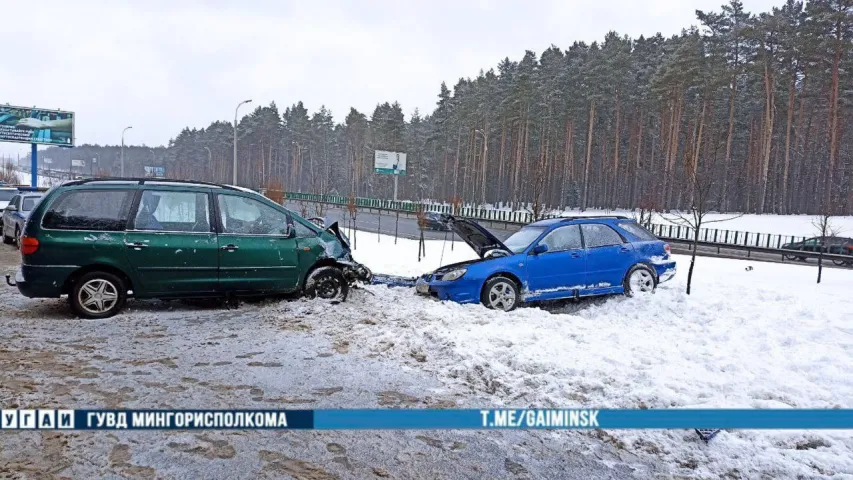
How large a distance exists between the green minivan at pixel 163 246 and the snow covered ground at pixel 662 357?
75 centimetres

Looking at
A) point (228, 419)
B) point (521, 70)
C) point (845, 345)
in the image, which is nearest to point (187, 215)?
point (228, 419)

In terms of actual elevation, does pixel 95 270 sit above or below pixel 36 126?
below

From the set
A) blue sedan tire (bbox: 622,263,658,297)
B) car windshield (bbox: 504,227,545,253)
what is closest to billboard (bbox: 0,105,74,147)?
car windshield (bbox: 504,227,545,253)

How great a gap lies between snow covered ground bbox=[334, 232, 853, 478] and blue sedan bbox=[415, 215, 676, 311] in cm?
41

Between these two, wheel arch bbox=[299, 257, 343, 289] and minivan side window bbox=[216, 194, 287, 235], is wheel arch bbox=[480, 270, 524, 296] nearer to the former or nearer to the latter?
wheel arch bbox=[299, 257, 343, 289]

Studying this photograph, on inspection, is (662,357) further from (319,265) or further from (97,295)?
(97,295)

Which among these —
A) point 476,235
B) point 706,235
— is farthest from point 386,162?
point 476,235

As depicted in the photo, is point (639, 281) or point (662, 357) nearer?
point (662, 357)

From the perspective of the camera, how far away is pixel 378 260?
51.9 ft

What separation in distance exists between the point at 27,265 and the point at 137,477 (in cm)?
469

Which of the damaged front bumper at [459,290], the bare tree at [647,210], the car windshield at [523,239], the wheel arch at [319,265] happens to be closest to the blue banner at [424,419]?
the wheel arch at [319,265]

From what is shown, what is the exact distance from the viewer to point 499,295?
26.5ft

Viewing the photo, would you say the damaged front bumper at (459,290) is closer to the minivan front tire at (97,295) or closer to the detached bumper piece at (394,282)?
the detached bumper piece at (394,282)

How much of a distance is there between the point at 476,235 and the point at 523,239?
81 centimetres
